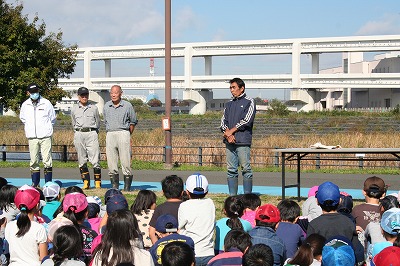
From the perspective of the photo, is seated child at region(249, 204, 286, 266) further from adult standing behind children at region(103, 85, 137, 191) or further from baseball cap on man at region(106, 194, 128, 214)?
adult standing behind children at region(103, 85, 137, 191)

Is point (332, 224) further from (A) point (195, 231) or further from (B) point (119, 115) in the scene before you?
(B) point (119, 115)

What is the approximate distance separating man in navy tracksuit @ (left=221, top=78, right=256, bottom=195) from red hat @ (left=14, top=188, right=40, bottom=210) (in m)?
5.50

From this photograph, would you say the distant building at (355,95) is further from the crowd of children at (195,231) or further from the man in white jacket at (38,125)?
the crowd of children at (195,231)

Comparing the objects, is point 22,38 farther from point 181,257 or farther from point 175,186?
point 181,257

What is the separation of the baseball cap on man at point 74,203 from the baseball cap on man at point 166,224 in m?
0.79

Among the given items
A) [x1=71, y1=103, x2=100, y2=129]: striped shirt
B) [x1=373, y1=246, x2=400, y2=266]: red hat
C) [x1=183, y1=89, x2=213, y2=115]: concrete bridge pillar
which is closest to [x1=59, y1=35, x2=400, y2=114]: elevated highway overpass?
[x1=183, y1=89, x2=213, y2=115]: concrete bridge pillar

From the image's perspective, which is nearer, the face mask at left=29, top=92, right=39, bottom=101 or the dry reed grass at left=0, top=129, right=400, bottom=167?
the face mask at left=29, top=92, right=39, bottom=101

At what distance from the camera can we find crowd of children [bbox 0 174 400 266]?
5.88 meters

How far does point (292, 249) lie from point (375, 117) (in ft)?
152

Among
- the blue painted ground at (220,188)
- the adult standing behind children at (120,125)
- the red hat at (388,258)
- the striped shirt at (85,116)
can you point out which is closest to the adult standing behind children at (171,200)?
the red hat at (388,258)

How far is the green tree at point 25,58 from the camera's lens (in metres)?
26.8

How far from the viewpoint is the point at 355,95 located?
259 feet

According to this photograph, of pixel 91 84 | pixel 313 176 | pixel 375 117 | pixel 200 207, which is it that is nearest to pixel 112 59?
pixel 91 84

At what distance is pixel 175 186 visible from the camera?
26.7 ft
